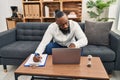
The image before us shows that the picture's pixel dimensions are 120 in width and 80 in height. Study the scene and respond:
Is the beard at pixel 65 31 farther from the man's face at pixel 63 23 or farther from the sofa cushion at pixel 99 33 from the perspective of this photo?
the sofa cushion at pixel 99 33

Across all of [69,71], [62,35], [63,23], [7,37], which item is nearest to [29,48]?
[7,37]

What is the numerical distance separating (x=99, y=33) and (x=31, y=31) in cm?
130

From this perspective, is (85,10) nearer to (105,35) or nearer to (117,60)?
(105,35)

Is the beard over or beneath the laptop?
over

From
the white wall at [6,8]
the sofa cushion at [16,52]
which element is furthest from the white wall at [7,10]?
the sofa cushion at [16,52]

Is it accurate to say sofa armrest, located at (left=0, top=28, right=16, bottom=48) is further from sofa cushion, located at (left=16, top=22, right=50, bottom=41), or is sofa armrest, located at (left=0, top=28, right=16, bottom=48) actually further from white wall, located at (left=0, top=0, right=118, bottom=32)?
white wall, located at (left=0, top=0, right=118, bottom=32)

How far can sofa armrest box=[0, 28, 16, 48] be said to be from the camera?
2.40 meters

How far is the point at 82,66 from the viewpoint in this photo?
1.49 metres


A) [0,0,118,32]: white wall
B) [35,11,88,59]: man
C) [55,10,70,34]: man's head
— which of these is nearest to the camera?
[55,10,70,34]: man's head

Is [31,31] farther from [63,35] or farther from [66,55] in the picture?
[66,55]

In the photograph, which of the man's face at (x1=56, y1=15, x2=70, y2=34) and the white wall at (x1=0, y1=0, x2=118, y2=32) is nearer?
the man's face at (x1=56, y1=15, x2=70, y2=34)

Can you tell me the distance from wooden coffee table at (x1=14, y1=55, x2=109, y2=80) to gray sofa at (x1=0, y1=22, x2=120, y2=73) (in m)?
0.64

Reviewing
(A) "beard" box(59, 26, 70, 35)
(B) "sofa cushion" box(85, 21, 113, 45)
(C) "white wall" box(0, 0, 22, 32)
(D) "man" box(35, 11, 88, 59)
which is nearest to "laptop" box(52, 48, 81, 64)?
(D) "man" box(35, 11, 88, 59)

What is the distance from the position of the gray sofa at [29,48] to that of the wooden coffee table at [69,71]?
64cm
